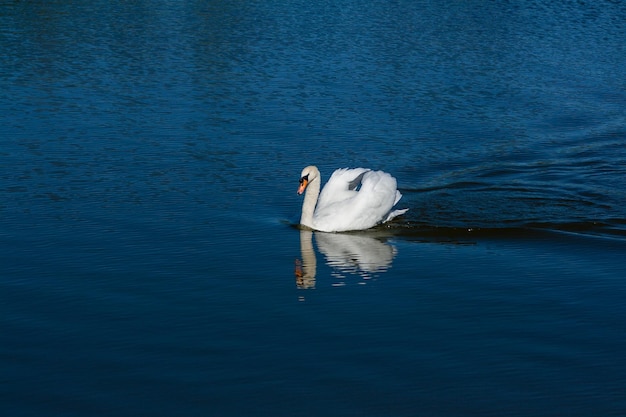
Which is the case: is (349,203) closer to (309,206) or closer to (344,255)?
(309,206)

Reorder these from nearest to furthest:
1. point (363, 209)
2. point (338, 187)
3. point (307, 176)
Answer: point (363, 209) < point (307, 176) < point (338, 187)

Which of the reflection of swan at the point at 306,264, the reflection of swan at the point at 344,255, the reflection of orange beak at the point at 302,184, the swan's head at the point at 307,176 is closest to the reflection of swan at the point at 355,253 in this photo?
the reflection of swan at the point at 344,255

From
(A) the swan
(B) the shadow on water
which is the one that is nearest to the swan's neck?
(A) the swan

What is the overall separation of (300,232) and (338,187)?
994mm

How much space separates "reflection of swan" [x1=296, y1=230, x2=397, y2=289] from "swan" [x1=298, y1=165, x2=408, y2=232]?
0.16 m

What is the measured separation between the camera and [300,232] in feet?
43.0

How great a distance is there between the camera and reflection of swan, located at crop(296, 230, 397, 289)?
450 inches

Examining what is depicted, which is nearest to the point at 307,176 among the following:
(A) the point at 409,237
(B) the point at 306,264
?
(A) the point at 409,237

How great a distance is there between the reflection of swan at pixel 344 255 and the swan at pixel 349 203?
16 centimetres

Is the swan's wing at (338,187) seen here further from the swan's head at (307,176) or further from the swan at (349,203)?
the swan's head at (307,176)

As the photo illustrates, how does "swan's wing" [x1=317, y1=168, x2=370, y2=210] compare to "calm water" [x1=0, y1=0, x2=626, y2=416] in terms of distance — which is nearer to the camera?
"calm water" [x1=0, y1=0, x2=626, y2=416]

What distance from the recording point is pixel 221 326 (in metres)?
9.69

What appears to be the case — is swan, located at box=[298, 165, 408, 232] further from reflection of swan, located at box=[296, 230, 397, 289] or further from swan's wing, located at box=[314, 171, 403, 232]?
reflection of swan, located at box=[296, 230, 397, 289]

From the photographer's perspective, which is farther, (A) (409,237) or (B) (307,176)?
(B) (307,176)
